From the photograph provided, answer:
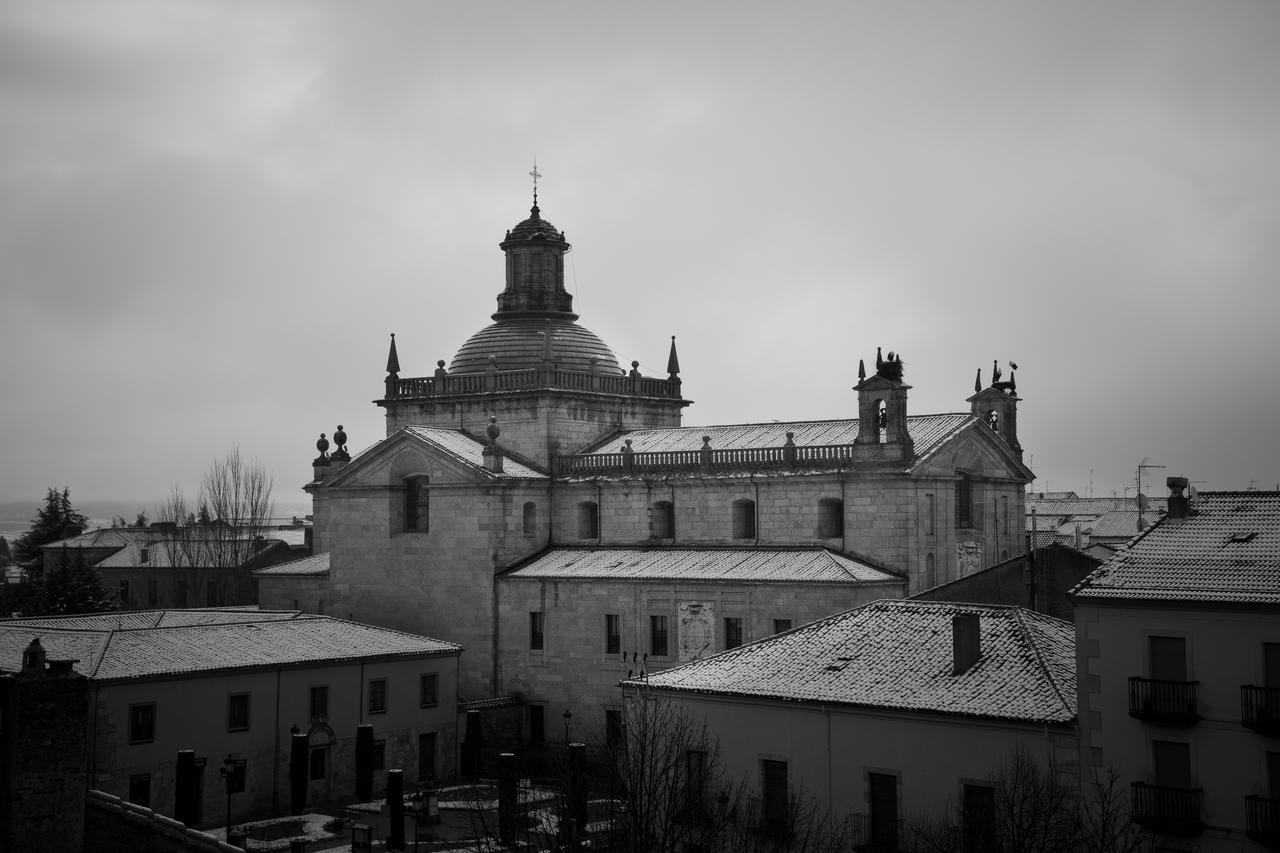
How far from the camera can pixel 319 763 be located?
44.2 meters

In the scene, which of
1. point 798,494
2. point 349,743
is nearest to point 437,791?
point 349,743

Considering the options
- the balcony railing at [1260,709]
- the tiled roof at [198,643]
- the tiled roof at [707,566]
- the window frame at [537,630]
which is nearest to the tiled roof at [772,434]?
the tiled roof at [707,566]

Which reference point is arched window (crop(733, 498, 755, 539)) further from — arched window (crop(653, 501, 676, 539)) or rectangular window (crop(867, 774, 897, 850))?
rectangular window (crop(867, 774, 897, 850))

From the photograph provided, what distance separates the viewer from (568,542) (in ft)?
181

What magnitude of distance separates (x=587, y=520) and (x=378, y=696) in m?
11.9

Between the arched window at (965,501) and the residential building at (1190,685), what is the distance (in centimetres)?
2227

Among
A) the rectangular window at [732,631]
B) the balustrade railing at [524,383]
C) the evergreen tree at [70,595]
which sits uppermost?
the balustrade railing at [524,383]

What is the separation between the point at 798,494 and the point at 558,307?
16.6 meters

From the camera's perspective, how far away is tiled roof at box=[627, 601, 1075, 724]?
29.5 metres

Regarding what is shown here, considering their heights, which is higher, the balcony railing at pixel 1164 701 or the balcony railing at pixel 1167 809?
the balcony railing at pixel 1164 701

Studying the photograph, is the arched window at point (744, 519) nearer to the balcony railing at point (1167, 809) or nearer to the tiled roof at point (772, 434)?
the tiled roof at point (772, 434)

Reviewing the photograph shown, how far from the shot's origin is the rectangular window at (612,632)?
164 feet

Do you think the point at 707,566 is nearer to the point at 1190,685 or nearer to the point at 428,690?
the point at 428,690

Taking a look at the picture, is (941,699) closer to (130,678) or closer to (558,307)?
(130,678)
